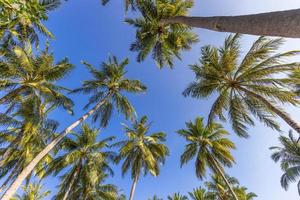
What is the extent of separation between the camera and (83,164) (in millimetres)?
22172

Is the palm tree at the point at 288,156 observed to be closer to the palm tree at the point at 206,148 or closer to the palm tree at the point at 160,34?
the palm tree at the point at 206,148

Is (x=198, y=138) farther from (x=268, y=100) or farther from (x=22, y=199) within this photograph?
(x=22, y=199)

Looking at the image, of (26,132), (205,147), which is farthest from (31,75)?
(205,147)

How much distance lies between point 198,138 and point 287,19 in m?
20.8

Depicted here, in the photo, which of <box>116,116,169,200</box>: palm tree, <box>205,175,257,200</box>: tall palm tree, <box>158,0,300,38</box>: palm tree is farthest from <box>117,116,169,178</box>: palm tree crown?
<box>158,0,300,38</box>: palm tree

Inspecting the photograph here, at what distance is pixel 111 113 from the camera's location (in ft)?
68.3

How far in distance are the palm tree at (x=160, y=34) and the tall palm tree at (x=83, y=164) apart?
8730 mm

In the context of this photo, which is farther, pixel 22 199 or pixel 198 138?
pixel 22 199

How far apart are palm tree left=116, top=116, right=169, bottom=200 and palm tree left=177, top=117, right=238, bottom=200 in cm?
231

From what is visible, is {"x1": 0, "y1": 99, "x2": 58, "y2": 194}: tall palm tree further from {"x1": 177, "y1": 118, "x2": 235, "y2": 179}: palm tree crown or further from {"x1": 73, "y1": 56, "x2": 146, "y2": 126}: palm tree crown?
{"x1": 177, "y1": 118, "x2": 235, "y2": 179}: palm tree crown

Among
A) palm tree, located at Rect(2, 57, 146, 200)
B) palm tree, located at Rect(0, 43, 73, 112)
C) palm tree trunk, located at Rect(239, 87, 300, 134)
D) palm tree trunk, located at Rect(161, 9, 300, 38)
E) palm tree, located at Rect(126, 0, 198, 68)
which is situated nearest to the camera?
palm tree trunk, located at Rect(161, 9, 300, 38)

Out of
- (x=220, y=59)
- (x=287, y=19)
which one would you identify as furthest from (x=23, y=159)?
(x=287, y=19)

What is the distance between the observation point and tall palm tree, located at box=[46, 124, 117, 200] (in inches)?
829

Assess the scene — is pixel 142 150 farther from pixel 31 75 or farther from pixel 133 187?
pixel 31 75
